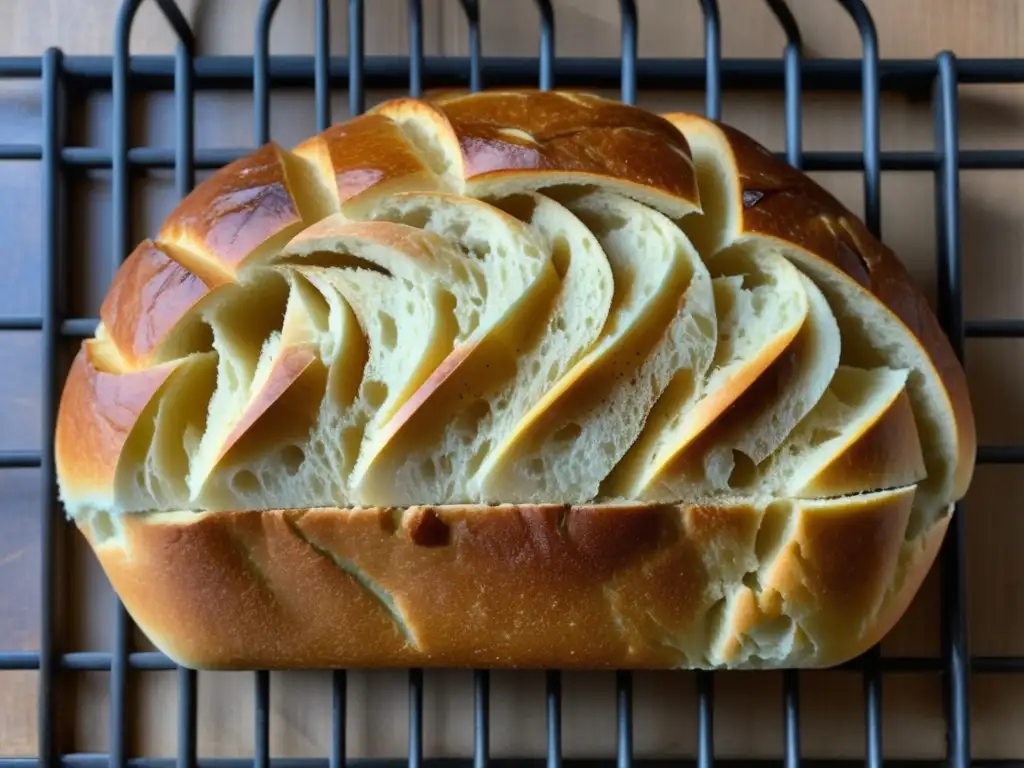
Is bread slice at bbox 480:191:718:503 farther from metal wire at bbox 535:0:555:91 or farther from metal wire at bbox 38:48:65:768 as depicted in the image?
metal wire at bbox 38:48:65:768

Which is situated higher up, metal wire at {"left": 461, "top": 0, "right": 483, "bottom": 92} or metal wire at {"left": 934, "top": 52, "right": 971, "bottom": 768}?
metal wire at {"left": 461, "top": 0, "right": 483, "bottom": 92}

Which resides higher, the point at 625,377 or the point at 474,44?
the point at 474,44

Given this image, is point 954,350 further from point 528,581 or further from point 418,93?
point 418,93

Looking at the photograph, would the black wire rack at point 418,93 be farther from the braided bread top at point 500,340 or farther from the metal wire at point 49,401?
the braided bread top at point 500,340

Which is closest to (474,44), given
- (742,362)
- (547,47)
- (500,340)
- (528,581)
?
(547,47)

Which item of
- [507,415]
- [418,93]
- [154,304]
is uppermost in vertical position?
[418,93]

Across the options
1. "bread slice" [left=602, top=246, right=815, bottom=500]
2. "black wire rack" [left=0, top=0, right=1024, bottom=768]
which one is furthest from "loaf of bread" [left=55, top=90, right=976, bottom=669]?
"black wire rack" [left=0, top=0, right=1024, bottom=768]

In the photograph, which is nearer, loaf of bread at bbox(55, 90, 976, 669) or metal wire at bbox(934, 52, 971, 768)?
loaf of bread at bbox(55, 90, 976, 669)

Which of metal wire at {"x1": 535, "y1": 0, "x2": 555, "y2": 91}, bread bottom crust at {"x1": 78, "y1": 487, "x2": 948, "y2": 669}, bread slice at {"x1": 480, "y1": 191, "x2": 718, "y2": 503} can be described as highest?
metal wire at {"x1": 535, "y1": 0, "x2": 555, "y2": 91}
